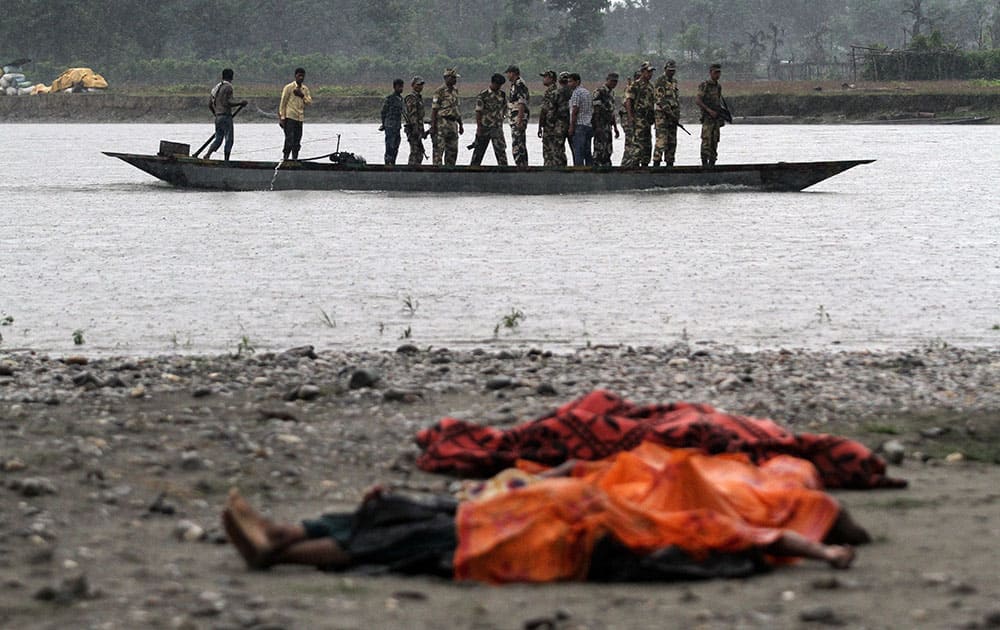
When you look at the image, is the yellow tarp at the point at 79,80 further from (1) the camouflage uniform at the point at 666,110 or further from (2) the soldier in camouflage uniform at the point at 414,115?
(1) the camouflage uniform at the point at 666,110

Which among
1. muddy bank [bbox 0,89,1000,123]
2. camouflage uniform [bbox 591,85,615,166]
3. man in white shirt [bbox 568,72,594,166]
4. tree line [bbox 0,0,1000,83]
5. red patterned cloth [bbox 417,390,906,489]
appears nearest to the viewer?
red patterned cloth [bbox 417,390,906,489]

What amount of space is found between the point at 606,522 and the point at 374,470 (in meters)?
1.93

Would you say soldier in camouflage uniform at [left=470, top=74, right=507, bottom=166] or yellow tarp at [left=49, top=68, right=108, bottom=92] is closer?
soldier in camouflage uniform at [left=470, top=74, right=507, bottom=166]

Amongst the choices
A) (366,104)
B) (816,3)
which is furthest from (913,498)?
(816,3)

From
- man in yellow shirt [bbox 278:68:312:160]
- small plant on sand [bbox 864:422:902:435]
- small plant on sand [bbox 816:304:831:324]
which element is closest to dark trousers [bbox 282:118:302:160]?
man in yellow shirt [bbox 278:68:312:160]

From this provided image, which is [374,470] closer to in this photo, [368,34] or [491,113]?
[491,113]

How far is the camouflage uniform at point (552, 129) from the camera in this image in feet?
80.4

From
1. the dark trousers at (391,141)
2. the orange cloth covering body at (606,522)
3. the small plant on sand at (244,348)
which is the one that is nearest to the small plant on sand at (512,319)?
the small plant on sand at (244,348)

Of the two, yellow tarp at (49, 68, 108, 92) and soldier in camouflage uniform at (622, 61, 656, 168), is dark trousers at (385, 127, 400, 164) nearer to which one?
soldier in camouflage uniform at (622, 61, 656, 168)

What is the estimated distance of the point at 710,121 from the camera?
2459cm

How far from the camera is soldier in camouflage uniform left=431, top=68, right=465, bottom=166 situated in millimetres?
24766

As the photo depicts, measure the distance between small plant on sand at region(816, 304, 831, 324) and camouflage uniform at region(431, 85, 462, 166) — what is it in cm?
1206

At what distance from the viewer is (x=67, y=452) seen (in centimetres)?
705

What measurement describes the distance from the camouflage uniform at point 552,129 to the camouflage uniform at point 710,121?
2233 millimetres
